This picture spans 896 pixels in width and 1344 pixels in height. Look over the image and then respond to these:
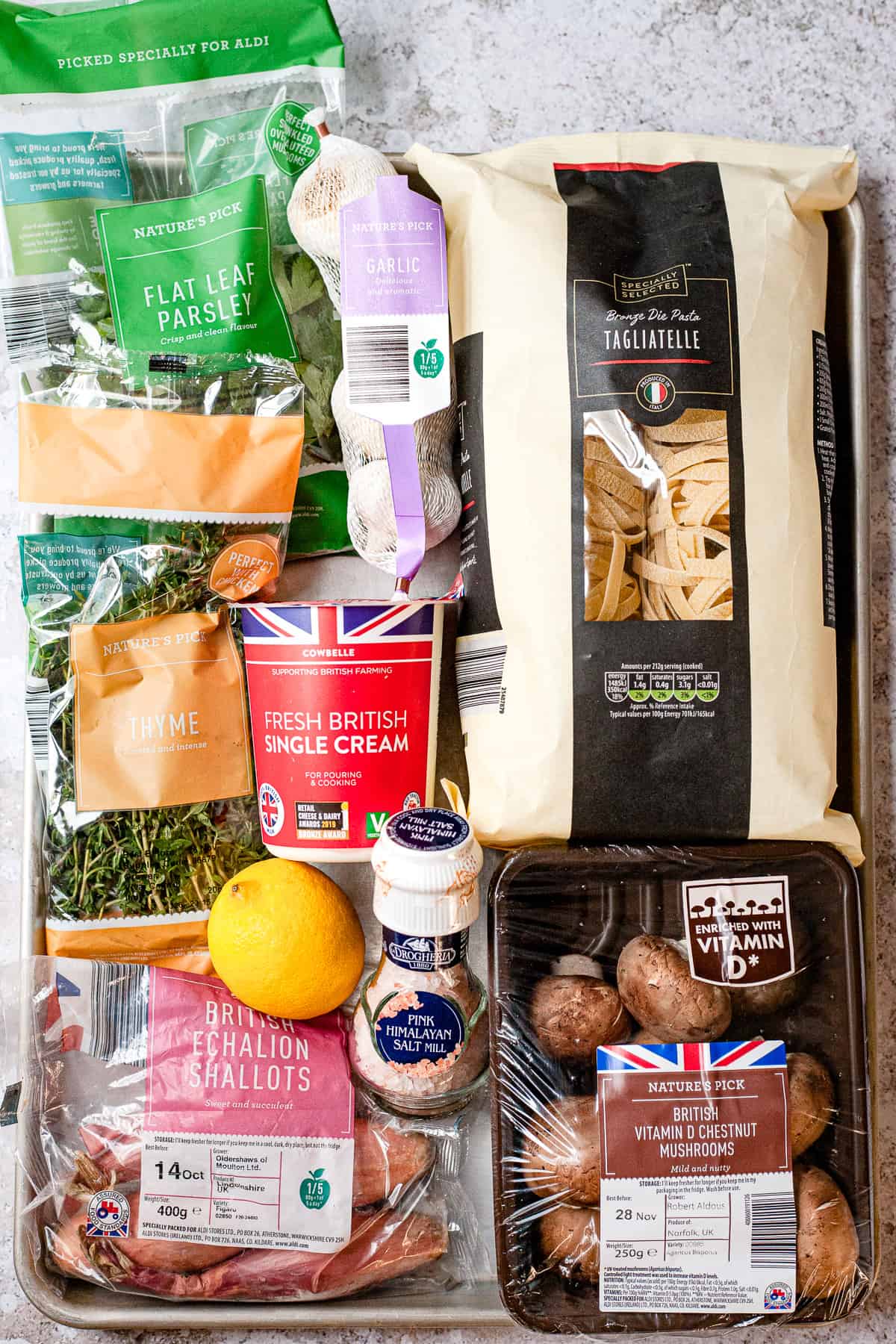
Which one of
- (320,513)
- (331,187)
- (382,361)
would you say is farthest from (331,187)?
(320,513)

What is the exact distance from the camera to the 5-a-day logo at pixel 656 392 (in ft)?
2.27

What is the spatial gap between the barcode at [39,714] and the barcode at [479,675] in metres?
0.35

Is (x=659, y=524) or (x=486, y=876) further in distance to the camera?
(x=486, y=876)

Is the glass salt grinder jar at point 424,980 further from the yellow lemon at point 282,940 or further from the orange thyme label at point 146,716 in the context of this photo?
the orange thyme label at point 146,716

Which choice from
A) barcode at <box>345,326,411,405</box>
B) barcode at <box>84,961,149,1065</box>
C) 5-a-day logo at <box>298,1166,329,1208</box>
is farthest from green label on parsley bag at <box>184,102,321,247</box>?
5-a-day logo at <box>298,1166,329,1208</box>

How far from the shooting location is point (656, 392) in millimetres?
692

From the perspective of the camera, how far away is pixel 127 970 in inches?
30.8

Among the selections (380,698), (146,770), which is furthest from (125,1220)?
(380,698)

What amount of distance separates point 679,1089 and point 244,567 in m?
0.53

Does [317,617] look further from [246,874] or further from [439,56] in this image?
[439,56]

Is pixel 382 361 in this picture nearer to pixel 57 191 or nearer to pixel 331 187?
pixel 331 187

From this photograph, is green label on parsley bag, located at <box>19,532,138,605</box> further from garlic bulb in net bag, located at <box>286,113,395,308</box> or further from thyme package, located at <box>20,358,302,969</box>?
garlic bulb in net bag, located at <box>286,113,395,308</box>

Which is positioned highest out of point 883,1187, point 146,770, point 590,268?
point 590,268

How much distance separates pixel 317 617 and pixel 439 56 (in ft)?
1.82
